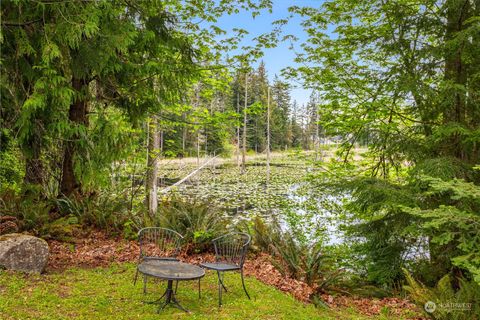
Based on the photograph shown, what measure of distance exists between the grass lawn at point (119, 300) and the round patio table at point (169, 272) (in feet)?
0.42

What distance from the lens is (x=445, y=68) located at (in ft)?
18.1

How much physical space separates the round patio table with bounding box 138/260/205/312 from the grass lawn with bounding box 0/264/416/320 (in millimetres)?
130

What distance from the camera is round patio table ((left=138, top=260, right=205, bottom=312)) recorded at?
3.72 meters

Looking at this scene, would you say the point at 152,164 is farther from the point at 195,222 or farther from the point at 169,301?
the point at 169,301

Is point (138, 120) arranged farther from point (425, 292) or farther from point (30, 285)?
point (425, 292)

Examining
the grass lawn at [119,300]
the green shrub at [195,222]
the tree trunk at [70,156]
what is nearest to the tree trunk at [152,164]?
the green shrub at [195,222]

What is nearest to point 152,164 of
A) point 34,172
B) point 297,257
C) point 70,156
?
point 70,156

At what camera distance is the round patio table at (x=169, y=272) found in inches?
147

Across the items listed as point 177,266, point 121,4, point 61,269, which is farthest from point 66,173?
point 177,266

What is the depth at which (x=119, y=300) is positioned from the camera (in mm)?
4219

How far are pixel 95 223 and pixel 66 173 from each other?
Answer: 4.16 feet

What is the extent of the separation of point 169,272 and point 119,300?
90cm

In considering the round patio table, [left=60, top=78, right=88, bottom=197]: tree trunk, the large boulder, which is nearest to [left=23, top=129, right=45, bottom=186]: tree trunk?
[left=60, top=78, right=88, bottom=197]: tree trunk

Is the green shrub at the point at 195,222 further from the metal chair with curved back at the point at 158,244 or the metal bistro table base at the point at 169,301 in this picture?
the metal bistro table base at the point at 169,301
